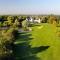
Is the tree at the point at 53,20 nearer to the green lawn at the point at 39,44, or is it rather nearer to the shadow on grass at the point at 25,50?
the green lawn at the point at 39,44

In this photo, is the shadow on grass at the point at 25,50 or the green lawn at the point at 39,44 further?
the green lawn at the point at 39,44

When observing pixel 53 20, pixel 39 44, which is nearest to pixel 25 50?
pixel 39 44

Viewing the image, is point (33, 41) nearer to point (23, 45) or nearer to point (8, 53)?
point (23, 45)

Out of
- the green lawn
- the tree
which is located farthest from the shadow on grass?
the tree

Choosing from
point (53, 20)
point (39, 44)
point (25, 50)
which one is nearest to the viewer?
point (25, 50)

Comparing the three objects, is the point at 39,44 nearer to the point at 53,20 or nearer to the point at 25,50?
the point at 25,50

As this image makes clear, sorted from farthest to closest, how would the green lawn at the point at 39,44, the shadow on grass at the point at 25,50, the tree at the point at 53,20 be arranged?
the tree at the point at 53,20, the green lawn at the point at 39,44, the shadow on grass at the point at 25,50

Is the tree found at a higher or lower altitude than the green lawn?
higher

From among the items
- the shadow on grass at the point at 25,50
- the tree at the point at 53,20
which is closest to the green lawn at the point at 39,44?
the shadow on grass at the point at 25,50

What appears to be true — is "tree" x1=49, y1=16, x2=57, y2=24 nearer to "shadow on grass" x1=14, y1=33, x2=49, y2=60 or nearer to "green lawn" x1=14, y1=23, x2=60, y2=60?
"green lawn" x1=14, y1=23, x2=60, y2=60
